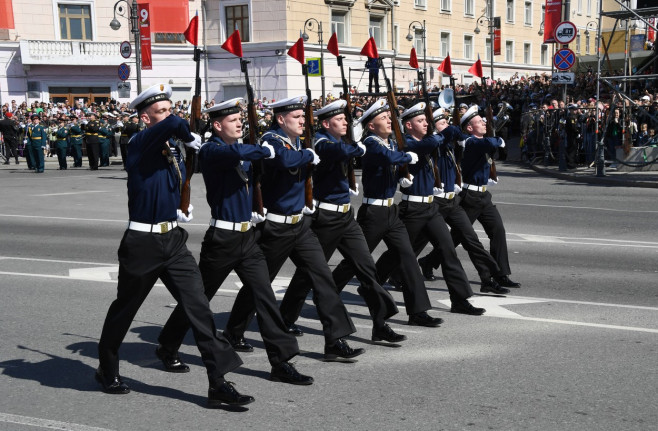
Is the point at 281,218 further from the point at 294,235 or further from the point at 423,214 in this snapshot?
the point at 423,214

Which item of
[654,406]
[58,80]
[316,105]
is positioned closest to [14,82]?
[58,80]

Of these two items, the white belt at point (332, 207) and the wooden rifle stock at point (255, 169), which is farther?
the white belt at point (332, 207)

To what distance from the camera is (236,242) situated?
6105 mm

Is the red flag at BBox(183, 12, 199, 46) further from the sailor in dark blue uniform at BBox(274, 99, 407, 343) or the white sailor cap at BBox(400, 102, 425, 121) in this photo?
the white sailor cap at BBox(400, 102, 425, 121)

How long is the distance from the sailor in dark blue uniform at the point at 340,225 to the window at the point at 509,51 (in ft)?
178

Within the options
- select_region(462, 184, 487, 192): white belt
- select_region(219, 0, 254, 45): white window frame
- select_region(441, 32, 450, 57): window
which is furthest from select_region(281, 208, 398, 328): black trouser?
select_region(441, 32, 450, 57): window

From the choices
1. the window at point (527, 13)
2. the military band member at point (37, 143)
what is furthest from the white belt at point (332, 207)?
the window at point (527, 13)

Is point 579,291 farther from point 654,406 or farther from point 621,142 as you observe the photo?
point 621,142

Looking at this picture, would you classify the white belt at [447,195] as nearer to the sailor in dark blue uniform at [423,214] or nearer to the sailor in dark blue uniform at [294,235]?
the sailor in dark blue uniform at [423,214]

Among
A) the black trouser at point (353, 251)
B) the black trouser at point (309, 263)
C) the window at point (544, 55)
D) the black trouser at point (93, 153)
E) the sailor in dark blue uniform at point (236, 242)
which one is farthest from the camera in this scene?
the window at point (544, 55)

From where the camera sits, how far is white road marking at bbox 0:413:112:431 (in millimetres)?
5203

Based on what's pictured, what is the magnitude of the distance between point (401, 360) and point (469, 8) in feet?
171

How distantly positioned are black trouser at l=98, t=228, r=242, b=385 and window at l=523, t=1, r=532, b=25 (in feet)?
191

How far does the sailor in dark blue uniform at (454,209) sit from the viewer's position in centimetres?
863
